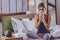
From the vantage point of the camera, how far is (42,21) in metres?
1.53

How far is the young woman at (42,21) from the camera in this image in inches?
59.9

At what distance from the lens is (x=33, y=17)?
60.4 inches

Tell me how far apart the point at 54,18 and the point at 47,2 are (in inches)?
7.7

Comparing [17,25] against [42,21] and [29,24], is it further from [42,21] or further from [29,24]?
[42,21]

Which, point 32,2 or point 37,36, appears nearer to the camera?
point 37,36

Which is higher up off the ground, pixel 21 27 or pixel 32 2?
pixel 32 2

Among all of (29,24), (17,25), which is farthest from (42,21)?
(17,25)

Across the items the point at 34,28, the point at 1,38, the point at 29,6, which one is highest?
the point at 29,6

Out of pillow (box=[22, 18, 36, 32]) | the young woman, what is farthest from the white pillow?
the young woman

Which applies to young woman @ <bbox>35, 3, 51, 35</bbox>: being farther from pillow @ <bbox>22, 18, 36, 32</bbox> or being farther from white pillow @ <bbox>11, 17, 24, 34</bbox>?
white pillow @ <bbox>11, 17, 24, 34</bbox>

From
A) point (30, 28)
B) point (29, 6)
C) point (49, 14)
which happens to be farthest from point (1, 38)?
point (49, 14)

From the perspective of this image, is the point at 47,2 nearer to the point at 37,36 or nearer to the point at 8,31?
the point at 37,36

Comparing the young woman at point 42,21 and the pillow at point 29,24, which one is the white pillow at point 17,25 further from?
the young woman at point 42,21

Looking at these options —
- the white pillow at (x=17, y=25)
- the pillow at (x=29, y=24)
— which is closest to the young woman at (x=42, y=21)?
the pillow at (x=29, y=24)
